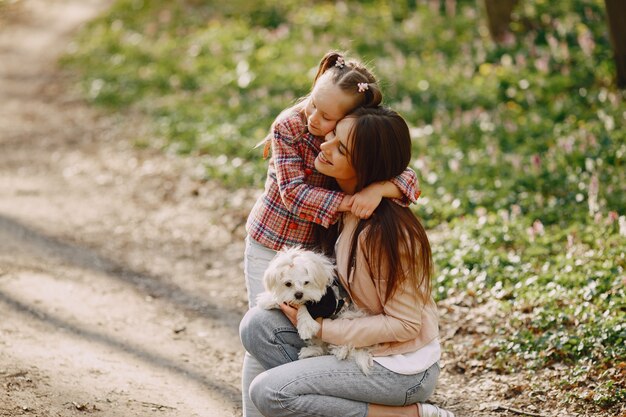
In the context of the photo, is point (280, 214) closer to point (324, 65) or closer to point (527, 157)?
point (324, 65)

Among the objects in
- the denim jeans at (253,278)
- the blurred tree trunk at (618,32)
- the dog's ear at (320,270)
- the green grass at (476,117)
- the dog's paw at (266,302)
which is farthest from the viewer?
the blurred tree trunk at (618,32)

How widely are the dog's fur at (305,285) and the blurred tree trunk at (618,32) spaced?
621cm

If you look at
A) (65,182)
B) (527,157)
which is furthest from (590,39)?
(65,182)

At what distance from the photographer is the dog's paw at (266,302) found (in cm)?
383

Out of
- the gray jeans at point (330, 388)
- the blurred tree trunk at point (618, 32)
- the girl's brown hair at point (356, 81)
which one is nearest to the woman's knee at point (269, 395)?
the gray jeans at point (330, 388)

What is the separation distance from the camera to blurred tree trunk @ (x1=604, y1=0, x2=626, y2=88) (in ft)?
27.6

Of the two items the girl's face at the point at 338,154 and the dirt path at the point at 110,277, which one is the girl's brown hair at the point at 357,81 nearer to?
the girl's face at the point at 338,154

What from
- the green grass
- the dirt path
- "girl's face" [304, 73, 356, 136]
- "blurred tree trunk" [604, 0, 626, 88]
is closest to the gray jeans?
the dirt path

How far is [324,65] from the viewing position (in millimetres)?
4074

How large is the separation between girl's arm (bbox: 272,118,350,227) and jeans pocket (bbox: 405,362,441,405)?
2.86 feet

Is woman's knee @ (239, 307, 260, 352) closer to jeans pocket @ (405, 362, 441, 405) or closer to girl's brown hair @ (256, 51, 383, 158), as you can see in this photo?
jeans pocket @ (405, 362, 441, 405)

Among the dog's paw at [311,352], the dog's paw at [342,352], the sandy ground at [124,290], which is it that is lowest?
the sandy ground at [124,290]

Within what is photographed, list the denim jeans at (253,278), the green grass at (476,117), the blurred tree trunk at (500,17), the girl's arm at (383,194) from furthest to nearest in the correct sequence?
the blurred tree trunk at (500,17) < the green grass at (476,117) < the denim jeans at (253,278) < the girl's arm at (383,194)

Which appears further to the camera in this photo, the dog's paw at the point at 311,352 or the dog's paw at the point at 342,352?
the dog's paw at the point at 311,352
